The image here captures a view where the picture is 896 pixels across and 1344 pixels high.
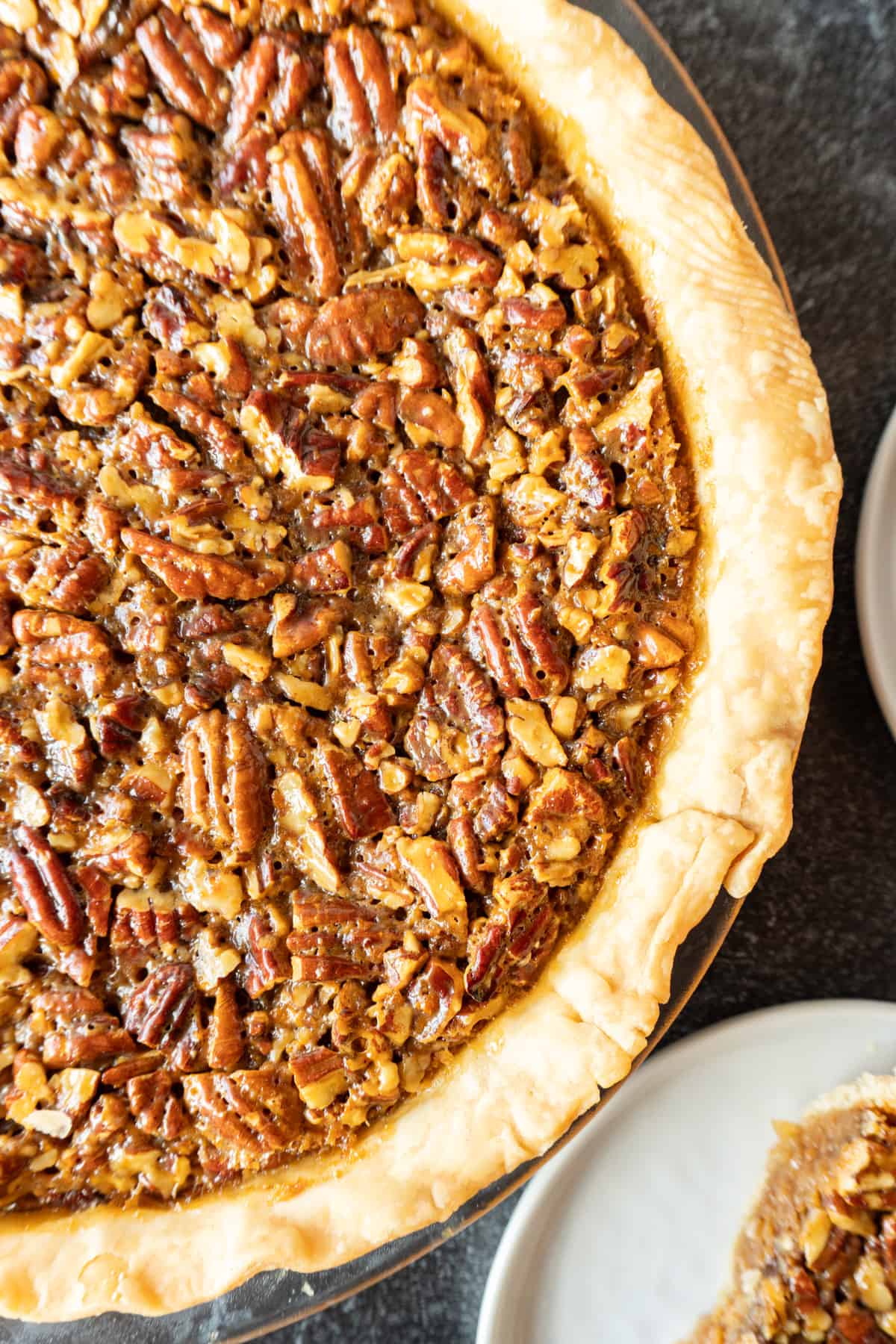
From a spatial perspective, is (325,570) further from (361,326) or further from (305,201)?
(305,201)

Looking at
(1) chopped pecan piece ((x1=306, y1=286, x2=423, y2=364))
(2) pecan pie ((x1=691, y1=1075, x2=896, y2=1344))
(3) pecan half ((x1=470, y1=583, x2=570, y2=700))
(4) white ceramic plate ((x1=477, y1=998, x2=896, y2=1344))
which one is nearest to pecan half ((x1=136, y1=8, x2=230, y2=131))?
(1) chopped pecan piece ((x1=306, y1=286, x2=423, y2=364))

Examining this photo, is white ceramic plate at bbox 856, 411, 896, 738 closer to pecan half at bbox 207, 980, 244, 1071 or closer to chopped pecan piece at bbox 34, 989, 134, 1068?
pecan half at bbox 207, 980, 244, 1071

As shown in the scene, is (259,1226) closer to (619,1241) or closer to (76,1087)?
(76,1087)

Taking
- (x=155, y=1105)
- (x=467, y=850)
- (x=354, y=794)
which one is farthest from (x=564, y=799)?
(x=155, y=1105)

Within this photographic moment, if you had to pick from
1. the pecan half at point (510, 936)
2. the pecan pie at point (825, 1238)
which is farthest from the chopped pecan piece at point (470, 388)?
the pecan pie at point (825, 1238)

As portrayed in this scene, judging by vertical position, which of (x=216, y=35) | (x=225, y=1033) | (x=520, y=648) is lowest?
(x=225, y=1033)

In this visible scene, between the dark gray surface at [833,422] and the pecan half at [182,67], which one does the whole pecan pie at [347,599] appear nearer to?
the pecan half at [182,67]
